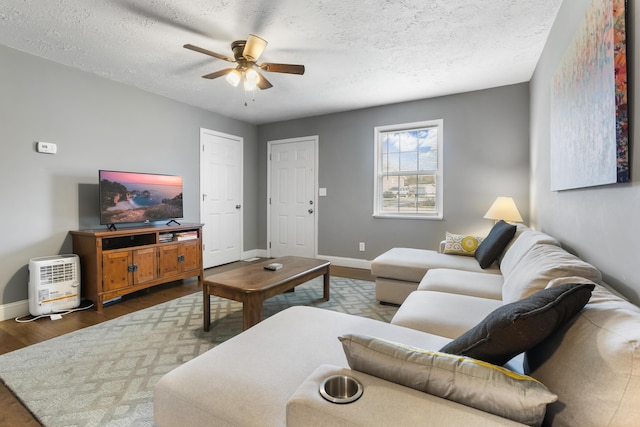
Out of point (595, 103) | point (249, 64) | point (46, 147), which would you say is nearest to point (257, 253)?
point (46, 147)

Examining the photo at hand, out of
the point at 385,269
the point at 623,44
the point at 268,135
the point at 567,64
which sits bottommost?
the point at 385,269

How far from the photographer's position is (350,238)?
466cm

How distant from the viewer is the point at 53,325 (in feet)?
8.23

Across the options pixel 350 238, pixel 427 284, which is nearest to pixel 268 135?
pixel 350 238

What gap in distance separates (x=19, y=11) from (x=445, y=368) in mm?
3432

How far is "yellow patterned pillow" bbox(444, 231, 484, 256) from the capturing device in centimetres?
310

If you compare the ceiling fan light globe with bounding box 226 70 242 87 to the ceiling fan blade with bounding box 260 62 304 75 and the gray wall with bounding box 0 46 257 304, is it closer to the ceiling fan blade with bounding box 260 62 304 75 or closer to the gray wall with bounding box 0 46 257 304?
the ceiling fan blade with bounding box 260 62 304 75

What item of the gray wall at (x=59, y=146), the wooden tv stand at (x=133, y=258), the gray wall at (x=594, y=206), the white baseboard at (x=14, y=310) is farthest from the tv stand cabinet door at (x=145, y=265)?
the gray wall at (x=594, y=206)

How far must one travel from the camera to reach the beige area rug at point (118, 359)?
150cm

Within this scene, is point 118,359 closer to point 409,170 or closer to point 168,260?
point 168,260

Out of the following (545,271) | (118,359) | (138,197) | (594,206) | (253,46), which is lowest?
(118,359)

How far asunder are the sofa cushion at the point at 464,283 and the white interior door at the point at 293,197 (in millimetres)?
2831

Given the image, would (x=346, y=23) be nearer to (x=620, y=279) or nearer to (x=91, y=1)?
(x=91, y=1)

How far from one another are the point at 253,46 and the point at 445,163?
9.24 ft
